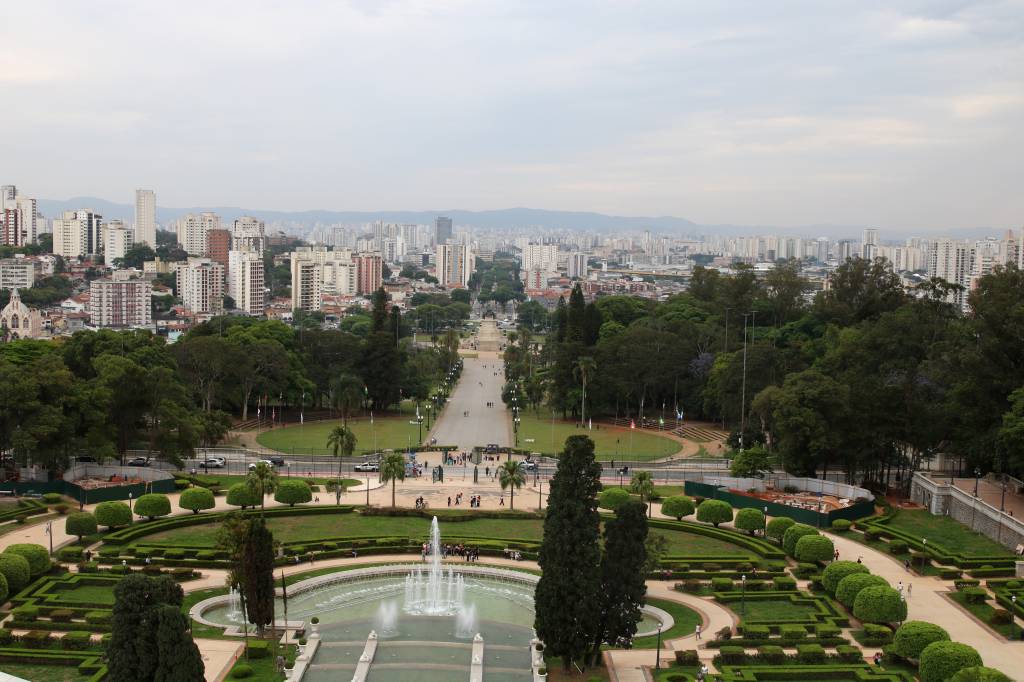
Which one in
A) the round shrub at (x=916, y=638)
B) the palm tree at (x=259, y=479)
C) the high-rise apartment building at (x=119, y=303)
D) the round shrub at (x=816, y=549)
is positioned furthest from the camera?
the high-rise apartment building at (x=119, y=303)

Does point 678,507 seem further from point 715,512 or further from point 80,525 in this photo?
point 80,525

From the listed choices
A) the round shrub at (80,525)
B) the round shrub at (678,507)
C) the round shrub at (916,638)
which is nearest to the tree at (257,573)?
the round shrub at (80,525)

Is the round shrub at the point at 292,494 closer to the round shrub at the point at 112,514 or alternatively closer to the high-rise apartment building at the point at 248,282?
the round shrub at the point at 112,514

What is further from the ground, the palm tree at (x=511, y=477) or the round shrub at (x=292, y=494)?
the palm tree at (x=511, y=477)

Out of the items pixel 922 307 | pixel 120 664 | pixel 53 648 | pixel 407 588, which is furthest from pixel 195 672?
pixel 922 307

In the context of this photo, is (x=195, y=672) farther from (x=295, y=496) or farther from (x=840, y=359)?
(x=840, y=359)

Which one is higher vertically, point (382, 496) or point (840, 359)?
point (840, 359)

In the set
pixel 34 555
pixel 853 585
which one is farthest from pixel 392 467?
pixel 853 585
